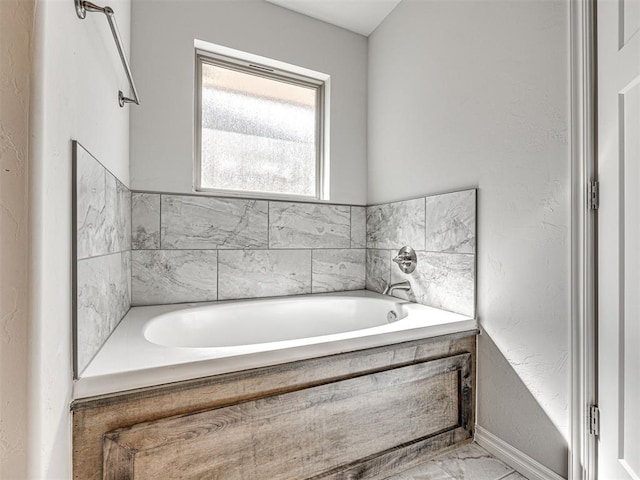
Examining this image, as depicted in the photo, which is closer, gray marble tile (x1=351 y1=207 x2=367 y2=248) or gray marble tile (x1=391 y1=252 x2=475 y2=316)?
gray marble tile (x1=391 y1=252 x2=475 y2=316)

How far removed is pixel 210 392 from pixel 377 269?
5.21ft

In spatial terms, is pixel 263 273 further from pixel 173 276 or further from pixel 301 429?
pixel 301 429

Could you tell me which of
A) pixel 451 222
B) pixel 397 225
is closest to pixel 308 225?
pixel 397 225

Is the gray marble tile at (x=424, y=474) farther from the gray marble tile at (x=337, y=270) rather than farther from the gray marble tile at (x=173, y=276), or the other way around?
the gray marble tile at (x=173, y=276)

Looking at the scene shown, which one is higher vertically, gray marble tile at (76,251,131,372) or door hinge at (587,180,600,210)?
door hinge at (587,180,600,210)

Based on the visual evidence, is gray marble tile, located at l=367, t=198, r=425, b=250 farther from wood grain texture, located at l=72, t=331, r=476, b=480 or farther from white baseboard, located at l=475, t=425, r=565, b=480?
white baseboard, located at l=475, t=425, r=565, b=480

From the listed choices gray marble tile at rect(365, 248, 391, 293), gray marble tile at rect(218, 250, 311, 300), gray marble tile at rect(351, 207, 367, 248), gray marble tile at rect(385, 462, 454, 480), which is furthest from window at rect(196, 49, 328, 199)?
gray marble tile at rect(385, 462, 454, 480)

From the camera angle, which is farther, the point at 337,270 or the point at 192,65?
the point at 337,270

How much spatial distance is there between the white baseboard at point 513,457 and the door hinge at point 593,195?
41.4 inches

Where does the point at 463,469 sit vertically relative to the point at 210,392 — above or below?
below

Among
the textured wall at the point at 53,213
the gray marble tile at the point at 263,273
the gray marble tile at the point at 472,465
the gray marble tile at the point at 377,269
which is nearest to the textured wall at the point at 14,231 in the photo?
the textured wall at the point at 53,213

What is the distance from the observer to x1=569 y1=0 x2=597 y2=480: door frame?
48.2 inches

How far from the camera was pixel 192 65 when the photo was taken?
2.01 m

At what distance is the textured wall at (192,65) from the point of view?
189 cm
